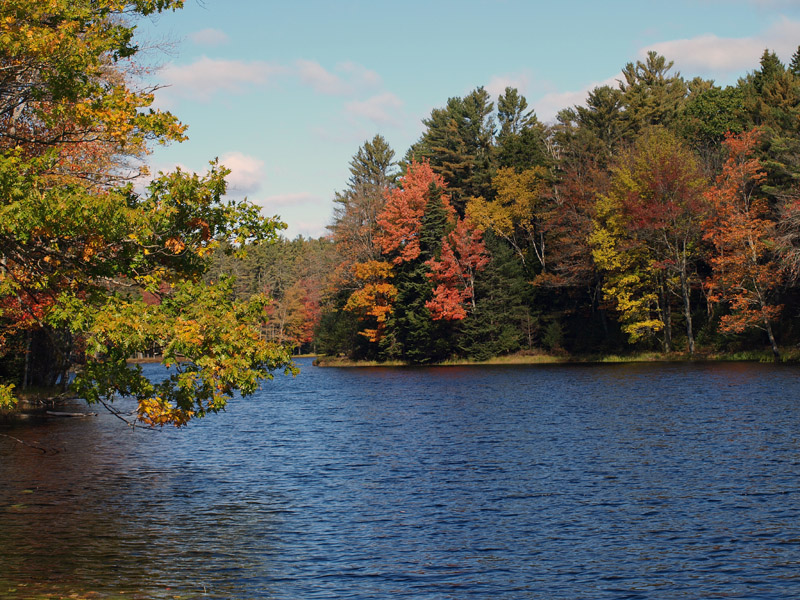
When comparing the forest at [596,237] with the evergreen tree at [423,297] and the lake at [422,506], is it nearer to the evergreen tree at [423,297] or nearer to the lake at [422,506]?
the evergreen tree at [423,297]

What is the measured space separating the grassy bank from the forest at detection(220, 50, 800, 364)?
0.74 meters

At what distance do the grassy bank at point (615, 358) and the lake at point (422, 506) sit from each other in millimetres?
25372

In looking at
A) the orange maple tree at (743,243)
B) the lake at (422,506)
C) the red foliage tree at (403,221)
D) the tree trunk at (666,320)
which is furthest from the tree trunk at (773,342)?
the red foliage tree at (403,221)

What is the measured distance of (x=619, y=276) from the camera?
6944 centimetres

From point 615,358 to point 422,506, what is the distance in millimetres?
56743

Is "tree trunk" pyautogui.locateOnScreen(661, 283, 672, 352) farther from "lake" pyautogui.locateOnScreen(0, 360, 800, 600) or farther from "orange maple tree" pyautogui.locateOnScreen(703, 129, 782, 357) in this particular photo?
"lake" pyautogui.locateOnScreen(0, 360, 800, 600)

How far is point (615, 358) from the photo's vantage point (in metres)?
72.4

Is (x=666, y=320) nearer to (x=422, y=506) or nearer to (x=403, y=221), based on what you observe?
(x=403, y=221)

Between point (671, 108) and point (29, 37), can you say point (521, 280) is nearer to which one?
point (671, 108)

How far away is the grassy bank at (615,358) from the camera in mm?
60094

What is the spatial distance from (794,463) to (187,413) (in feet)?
54.2

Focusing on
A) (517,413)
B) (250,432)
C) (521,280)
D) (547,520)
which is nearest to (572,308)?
(521,280)

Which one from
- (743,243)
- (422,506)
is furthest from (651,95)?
(422,506)

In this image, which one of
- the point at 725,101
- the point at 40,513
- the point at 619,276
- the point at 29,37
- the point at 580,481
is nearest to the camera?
the point at 29,37
